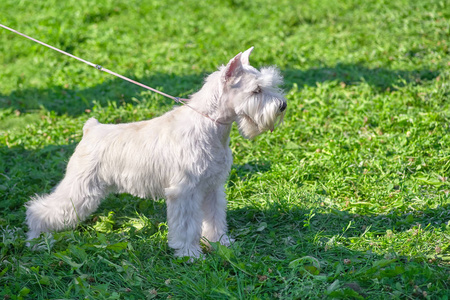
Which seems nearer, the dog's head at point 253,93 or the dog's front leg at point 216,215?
the dog's head at point 253,93

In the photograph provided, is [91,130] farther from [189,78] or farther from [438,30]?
[438,30]

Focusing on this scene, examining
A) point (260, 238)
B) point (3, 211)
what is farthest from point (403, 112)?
point (3, 211)

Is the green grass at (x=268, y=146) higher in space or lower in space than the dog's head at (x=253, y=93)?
lower

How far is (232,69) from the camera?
385cm

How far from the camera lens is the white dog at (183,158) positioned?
3.90m

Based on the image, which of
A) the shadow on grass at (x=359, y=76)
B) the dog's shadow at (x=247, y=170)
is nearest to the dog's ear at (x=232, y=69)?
the dog's shadow at (x=247, y=170)

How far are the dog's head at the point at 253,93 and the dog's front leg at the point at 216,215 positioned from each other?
2.90 feet

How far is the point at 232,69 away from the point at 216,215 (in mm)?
1460

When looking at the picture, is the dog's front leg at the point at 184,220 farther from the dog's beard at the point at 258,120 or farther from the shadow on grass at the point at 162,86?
the shadow on grass at the point at 162,86

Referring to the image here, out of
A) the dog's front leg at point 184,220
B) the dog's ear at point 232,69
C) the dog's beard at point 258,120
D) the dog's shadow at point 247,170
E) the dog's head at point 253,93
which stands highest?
the dog's ear at point 232,69

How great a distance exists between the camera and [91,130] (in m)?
4.47

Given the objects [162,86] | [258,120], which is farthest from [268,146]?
[162,86]

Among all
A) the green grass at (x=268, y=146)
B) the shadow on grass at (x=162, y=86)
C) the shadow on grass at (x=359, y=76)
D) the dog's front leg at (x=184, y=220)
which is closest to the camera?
the green grass at (x=268, y=146)

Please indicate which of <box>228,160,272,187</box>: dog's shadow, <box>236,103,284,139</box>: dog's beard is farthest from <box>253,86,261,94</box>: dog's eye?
<box>228,160,272,187</box>: dog's shadow
